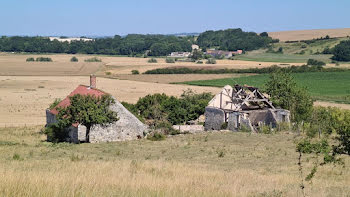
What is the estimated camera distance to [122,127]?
38.6 metres

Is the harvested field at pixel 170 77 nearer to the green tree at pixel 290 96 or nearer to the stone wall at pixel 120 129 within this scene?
the green tree at pixel 290 96

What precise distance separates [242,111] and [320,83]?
172ft

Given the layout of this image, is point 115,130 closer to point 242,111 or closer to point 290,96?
point 242,111

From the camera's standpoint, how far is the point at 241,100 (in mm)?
44469

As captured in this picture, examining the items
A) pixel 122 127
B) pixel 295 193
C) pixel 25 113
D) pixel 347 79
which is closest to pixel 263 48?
pixel 347 79

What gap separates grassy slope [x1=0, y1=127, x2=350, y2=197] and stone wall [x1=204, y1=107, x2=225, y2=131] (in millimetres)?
6735

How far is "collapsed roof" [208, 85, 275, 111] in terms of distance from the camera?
4362cm

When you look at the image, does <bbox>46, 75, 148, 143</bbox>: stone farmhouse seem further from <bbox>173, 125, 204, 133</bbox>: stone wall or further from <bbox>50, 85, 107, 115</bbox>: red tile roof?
<bbox>173, 125, 204, 133</bbox>: stone wall

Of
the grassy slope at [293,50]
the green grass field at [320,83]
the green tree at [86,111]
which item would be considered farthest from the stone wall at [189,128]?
the grassy slope at [293,50]

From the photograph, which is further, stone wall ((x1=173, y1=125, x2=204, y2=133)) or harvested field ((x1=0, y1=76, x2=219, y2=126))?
harvested field ((x1=0, y1=76, x2=219, y2=126))

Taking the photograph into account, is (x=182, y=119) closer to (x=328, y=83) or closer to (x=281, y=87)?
(x=281, y=87)

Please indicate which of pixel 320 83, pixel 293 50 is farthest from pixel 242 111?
pixel 293 50

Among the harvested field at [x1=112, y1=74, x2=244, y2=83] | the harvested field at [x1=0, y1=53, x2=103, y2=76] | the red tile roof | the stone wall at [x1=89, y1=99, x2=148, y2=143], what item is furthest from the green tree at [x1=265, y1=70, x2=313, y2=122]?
the harvested field at [x1=0, y1=53, x2=103, y2=76]

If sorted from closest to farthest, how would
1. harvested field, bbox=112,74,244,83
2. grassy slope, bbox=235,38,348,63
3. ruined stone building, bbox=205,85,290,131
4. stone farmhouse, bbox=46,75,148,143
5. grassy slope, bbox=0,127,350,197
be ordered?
1. grassy slope, bbox=0,127,350,197
2. stone farmhouse, bbox=46,75,148,143
3. ruined stone building, bbox=205,85,290,131
4. harvested field, bbox=112,74,244,83
5. grassy slope, bbox=235,38,348,63
